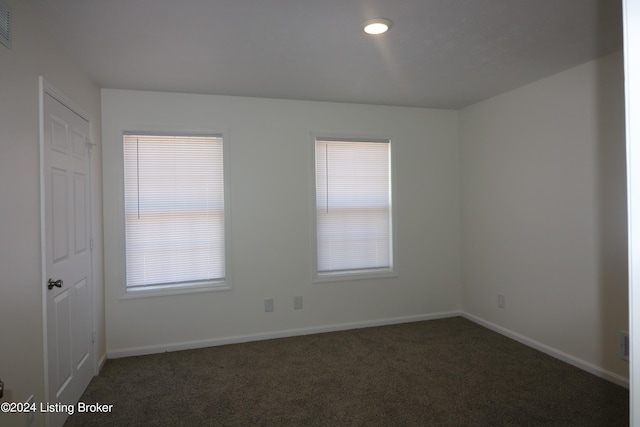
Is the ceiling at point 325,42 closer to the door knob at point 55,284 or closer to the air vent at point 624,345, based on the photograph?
the door knob at point 55,284

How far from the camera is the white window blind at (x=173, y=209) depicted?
11.9 ft

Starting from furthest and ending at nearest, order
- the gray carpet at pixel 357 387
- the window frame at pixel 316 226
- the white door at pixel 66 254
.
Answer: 1. the window frame at pixel 316 226
2. the gray carpet at pixel 357 387
3. the white door at pixel 66 254

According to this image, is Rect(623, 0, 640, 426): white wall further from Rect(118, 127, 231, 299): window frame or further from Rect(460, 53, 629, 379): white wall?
Rect(118, 127, 231, 299): window frame

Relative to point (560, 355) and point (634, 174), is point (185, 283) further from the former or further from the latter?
point (634, 174)

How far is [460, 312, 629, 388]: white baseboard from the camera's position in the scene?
2.89m

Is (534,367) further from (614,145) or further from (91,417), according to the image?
(91,417)

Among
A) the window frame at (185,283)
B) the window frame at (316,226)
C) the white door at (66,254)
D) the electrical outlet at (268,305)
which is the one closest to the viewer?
the white door at (66,254)

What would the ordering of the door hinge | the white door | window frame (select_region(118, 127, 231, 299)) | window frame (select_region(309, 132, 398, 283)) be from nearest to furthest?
1. the white door
2. the door hinge
3. window frame (select_region(118, 127, 231, 299))
4. window frame (select_region(309, 132, 398, 283))

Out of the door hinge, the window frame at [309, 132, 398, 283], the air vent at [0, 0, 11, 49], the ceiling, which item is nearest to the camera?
the air vent at [0, 0, 11, 49]

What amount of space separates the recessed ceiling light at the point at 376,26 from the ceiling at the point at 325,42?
0.17 ft

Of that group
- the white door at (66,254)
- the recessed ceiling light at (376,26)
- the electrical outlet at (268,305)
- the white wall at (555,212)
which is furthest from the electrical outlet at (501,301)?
the white door at (66,254)

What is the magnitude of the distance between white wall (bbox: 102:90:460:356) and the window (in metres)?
0.13

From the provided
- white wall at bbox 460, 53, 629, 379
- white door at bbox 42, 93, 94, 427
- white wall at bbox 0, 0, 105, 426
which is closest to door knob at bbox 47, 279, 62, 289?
white door at bbox 42, 93, 94, 427

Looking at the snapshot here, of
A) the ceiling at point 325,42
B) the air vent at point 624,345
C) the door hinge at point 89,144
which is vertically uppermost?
the ceiling at point 325,42
